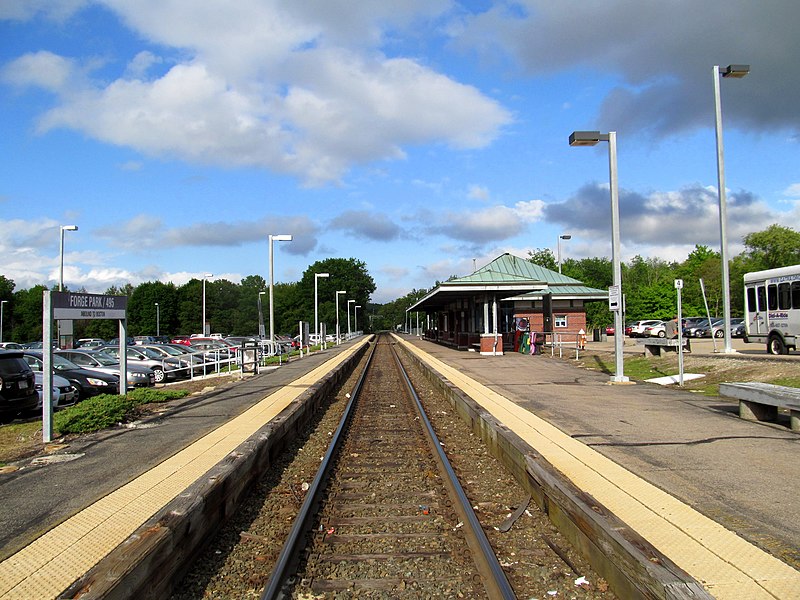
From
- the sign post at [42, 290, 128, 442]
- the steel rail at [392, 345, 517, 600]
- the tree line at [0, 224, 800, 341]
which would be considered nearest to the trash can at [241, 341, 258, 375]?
the sign post at [42, 290, 128, 442]

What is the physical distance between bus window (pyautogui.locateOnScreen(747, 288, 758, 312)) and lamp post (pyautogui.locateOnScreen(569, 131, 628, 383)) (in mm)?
7204

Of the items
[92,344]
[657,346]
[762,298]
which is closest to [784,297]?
[762,298]

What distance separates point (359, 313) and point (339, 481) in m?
138

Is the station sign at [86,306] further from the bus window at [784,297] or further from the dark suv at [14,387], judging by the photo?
the bus window at [784,297]

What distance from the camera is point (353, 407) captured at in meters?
15.6

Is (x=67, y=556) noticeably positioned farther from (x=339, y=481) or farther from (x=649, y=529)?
(x=649, y=529)

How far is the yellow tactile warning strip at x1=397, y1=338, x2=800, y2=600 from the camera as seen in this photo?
406 cm

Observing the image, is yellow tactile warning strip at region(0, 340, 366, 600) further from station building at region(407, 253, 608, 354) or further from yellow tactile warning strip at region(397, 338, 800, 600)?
station building at region(407, 253, 608, 354)

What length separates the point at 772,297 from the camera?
66.8 feet

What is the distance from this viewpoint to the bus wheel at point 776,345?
2000cm

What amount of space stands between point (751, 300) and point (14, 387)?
22.5 meters

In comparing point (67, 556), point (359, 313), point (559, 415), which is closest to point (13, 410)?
point (67, 556)

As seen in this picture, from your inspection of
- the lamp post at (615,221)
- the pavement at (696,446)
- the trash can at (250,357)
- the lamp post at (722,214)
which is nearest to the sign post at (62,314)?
the pavement at (696,446)

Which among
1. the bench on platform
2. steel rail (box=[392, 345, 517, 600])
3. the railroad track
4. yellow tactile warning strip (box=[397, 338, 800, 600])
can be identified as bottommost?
the railroad track
